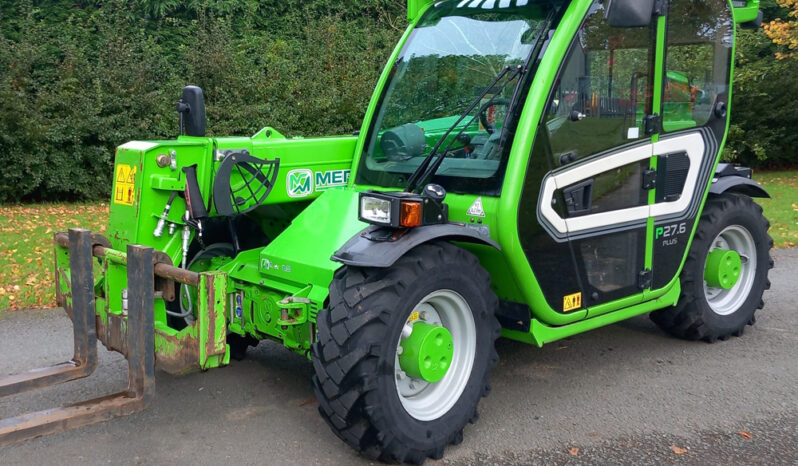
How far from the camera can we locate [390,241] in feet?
11.3

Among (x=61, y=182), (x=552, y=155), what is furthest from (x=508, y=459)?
(x=61, y=182)

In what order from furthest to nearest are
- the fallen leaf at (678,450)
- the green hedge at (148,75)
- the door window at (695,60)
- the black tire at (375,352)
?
1. the green hedge at (148,75)
2. the door window at (695,60)
3. the fallen leaf at (678,450)
4. the black tire at (375,352)

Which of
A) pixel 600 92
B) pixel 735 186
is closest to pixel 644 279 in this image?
pixel 600 92

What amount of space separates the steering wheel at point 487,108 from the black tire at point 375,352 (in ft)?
2.72

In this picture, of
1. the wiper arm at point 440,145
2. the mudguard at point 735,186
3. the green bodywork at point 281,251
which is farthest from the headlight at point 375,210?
the mudguard at point 735,186

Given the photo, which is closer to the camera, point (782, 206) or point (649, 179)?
point (649, 179)

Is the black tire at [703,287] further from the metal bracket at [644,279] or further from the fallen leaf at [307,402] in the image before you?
the fallen leaf at [307,402]

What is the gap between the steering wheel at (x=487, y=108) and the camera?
4.03m

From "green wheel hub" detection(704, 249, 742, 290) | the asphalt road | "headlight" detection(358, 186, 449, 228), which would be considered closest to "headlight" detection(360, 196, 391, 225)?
"headlight" detection(358, 186, 449, 228)

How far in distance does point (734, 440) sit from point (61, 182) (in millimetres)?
9820

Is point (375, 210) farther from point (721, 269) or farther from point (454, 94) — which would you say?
point (721, 269)

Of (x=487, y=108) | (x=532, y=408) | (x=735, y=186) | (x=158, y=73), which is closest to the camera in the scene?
(x=487, y=108)

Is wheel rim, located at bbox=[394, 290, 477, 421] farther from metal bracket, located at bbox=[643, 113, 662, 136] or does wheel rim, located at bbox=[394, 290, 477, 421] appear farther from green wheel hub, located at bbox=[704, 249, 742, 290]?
green wheel hub, located at bbox=[704, 249, 742, 290]

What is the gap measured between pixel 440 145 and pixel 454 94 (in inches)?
16.5
